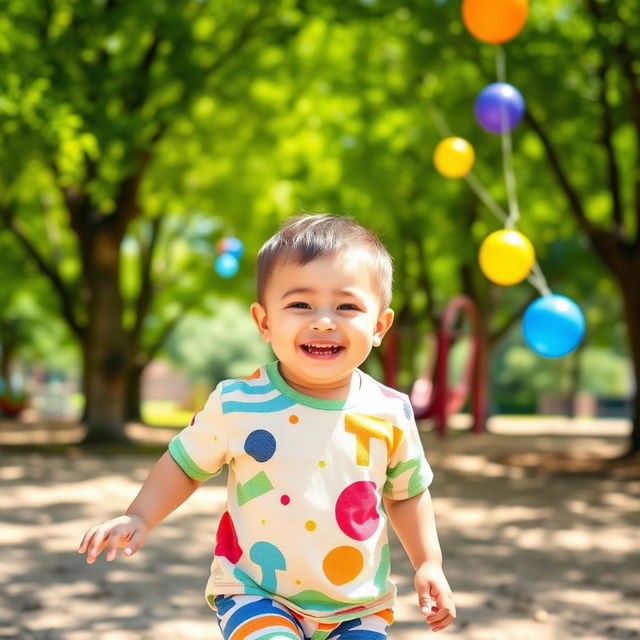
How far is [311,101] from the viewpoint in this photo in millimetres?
18125

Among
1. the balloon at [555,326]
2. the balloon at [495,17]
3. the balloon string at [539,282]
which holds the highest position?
the balloon at [495,17]

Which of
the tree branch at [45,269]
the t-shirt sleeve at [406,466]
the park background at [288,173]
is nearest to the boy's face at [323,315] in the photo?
the t-shirt sleeve at [406,466]

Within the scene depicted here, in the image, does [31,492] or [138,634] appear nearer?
[138,634]

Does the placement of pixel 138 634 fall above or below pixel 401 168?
below

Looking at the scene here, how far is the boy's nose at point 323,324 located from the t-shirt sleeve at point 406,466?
0.33 meters

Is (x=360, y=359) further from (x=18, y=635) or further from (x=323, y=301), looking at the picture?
(x=18, y=635)

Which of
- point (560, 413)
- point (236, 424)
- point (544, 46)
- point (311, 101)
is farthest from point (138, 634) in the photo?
point (560, 413)

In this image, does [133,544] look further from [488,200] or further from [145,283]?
[145,283]

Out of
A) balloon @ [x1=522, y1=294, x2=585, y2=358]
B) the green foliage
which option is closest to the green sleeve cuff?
balloon @ [x1=522, y1=294, x2=585, y2=358]

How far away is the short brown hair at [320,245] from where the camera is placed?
254cm

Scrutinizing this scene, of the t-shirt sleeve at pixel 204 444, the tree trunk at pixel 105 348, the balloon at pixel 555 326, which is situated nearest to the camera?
the t-shirt sleeve at pixel 204 444

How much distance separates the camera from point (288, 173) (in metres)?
20.2

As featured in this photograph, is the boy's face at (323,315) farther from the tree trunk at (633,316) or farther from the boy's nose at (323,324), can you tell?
the tree trunk at (633,316)

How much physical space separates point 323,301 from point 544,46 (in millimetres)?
11427
